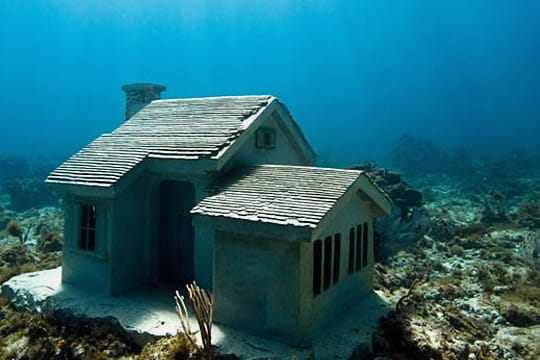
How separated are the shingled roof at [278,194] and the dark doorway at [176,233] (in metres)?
1.94

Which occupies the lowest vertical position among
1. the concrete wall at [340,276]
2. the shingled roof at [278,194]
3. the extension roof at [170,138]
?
the concrete wall at [340,276]

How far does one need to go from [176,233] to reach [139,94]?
36.3 ft

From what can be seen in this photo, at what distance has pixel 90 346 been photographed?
9.20 m

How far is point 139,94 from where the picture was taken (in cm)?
2080

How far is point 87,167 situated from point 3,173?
55203 millimetres

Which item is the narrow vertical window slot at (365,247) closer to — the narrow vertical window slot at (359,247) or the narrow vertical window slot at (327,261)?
the narrow vertical window slot at (359,247)

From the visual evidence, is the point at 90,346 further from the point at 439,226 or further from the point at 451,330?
the point at 439,226

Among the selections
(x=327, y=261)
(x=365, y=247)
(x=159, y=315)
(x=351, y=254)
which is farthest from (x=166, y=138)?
(x=365, y=247)

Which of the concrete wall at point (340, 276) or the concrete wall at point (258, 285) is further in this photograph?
the concrete wall at point (340, 276)

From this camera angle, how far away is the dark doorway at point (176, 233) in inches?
476

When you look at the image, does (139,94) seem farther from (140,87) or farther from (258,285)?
(258,285)

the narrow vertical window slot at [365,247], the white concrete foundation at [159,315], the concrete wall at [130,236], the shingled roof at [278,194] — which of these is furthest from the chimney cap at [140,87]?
the narrow vertical window slot at [365,247]

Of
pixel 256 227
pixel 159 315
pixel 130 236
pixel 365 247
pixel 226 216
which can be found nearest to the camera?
pixel 256 227

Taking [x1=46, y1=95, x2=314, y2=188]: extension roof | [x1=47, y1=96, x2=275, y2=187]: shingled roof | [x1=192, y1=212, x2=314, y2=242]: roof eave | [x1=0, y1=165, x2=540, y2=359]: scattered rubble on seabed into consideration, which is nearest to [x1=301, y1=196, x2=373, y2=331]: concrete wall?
[x1=192, y1=212, x2=314, y2=242]: roof eave
